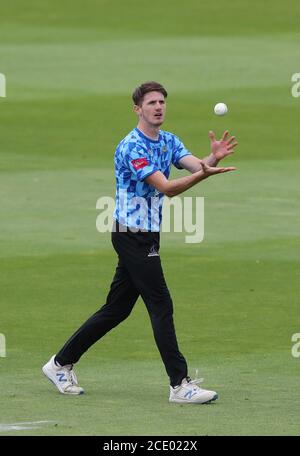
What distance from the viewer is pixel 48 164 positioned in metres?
23.3

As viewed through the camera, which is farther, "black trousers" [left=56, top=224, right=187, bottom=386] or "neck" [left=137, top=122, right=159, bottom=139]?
"neck" [left=137, top=122, right=159, bottom=139]

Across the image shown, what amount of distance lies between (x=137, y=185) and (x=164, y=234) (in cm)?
759

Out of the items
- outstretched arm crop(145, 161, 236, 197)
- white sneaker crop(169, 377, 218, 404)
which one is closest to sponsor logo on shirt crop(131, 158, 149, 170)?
outstretched arm crop(145, 161, 236, 197)

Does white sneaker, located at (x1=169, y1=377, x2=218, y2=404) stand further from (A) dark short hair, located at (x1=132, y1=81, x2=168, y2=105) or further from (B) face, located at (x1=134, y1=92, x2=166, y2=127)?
(A) dark short hair, located at (x1=132, y1=81, x2=168, y2=105)

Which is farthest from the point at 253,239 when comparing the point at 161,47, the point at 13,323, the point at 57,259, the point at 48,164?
the point at 161,47

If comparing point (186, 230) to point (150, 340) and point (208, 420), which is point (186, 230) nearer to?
point (150, 340)

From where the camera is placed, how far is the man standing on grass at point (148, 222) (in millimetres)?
10336

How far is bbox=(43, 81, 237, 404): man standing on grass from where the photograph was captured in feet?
33.9

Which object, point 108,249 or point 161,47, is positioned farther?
point 161,47

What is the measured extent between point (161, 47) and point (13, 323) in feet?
67.5

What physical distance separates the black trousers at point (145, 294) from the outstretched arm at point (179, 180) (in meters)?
0.46

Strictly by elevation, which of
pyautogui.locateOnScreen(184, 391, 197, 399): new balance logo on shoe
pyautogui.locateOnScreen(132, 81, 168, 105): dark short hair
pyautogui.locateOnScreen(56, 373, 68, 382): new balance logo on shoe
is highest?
pyautogui.locateOnScreen(132, 81, 168, 105): dark short hair

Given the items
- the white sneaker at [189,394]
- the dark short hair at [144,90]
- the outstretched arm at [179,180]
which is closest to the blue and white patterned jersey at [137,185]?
the outstretched arm at [179,180]

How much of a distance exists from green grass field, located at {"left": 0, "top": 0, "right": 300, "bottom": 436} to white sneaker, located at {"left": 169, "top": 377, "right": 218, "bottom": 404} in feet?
0.32
